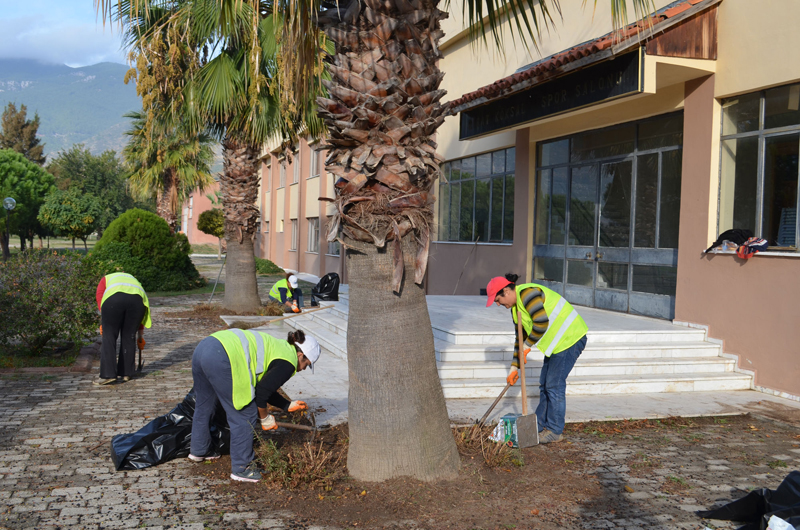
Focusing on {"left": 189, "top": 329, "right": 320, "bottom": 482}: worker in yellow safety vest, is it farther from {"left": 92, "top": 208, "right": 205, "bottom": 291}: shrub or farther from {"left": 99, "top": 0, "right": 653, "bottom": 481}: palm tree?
{"left": 92, "top": 208, "right": 205, "bottom": 291}: shrub

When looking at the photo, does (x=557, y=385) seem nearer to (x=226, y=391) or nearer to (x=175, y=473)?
(x=226, y=391)

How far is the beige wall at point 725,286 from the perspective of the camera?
309 inches

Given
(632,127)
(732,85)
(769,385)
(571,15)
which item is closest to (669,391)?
(769,385)

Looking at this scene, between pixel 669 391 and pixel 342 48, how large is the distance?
20.5ft

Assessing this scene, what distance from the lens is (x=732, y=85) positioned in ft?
28.6

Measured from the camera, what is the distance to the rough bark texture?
14.9 feet

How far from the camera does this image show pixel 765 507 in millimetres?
3879

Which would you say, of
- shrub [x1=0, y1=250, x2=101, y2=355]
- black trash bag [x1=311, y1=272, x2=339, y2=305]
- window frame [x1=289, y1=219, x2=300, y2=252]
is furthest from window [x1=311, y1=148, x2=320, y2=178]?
shrub [x1=0, y1=250, x2=101, y2=355]

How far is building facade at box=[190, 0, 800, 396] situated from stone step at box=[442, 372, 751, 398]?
1.55 feet

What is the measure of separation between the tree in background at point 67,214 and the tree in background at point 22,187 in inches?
65.7

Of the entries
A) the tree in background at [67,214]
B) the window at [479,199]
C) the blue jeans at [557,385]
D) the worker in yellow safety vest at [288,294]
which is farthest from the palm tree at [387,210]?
the tree in background at [67,214]

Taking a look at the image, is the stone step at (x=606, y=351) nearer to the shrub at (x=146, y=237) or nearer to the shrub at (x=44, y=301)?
the shrub at (x=44, y=301)

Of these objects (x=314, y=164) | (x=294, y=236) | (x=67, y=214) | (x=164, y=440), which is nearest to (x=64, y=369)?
(x=164, y=440)

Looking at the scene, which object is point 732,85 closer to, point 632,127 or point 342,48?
point 632,127
